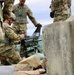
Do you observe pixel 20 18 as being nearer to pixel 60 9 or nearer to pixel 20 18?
pixel 20 18

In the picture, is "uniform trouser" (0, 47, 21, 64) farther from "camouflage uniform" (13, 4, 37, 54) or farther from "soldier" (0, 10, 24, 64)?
"camouflage uniform" (13, 4, 37, 54)

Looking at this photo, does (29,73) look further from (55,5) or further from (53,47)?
(55,5)

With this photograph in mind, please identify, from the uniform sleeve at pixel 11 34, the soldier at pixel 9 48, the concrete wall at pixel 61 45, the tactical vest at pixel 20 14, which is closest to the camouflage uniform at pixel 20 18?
the tactical vest at pixel 20 14

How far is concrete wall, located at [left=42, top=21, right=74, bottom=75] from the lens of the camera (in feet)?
13.3

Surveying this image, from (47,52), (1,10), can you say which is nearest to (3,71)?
(1,10)

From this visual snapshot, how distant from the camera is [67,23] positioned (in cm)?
407

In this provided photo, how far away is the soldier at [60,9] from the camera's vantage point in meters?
9.51

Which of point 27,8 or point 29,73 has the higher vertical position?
point 27,8

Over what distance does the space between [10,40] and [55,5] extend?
1768mm

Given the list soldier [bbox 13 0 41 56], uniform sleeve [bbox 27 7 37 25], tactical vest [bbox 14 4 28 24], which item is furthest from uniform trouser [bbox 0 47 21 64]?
uniform sleeve [bbox 27 7 37 25]

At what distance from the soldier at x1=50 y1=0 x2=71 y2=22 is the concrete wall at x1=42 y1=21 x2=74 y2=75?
5.26 meters

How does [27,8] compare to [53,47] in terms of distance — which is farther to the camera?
[27,8]

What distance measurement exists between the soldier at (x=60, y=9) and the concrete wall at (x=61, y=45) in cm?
526

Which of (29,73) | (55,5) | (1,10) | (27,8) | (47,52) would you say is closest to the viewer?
(47,52)
